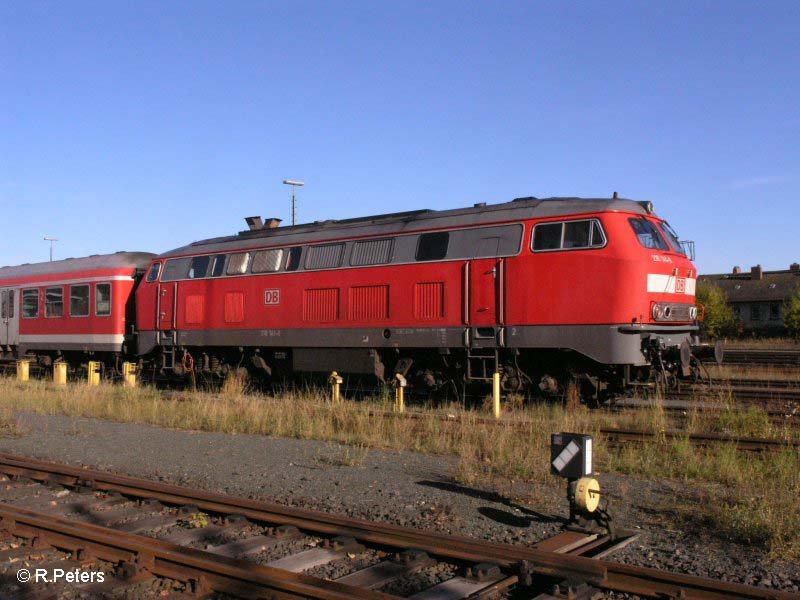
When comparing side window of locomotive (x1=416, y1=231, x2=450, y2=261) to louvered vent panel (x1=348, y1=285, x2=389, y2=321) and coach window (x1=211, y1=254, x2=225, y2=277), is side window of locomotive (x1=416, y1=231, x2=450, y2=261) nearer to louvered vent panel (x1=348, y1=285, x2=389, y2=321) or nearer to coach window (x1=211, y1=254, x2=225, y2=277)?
louvered vent panel (x1=348, y1=285, x2=389, y2=321)

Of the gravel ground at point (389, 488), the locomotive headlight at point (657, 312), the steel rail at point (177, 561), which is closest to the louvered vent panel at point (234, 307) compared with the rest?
the gravel ground at point (389, 488)

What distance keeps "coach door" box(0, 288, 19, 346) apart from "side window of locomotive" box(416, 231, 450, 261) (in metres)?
15.3

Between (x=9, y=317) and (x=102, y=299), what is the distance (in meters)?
5.39

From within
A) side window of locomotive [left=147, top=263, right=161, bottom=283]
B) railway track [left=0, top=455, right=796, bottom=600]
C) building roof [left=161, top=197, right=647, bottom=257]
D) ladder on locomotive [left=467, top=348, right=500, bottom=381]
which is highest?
building roof [left=161, top=197, right=647, bottom=257]

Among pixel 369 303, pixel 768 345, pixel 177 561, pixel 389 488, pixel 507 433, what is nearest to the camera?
pixel 177 561

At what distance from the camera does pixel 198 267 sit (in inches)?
741

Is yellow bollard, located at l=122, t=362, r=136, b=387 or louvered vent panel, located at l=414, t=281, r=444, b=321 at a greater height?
louvered vent panel, located at l=414, t=281, r=444, b=321

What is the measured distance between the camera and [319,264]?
1630 centimetres

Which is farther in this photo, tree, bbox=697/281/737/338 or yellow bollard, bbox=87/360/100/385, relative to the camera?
tree, bbox=697/281/737/338

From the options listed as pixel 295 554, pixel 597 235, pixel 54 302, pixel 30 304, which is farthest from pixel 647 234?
pixel 30 304

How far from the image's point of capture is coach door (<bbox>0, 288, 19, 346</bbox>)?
2432 centimetres

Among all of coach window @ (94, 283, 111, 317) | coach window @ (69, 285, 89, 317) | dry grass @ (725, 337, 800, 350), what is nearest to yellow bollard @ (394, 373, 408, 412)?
coach window @ (94, 283, 111, 317)

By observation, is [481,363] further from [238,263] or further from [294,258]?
[238,263]

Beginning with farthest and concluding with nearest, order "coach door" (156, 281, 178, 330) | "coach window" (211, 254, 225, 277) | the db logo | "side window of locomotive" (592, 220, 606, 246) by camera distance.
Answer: "coach door" (156, 281, 178, 330) → "coach window" (211, 254, 225, 277) → the db logo → "side window of locomotive" (592, 220, 606, 246)
